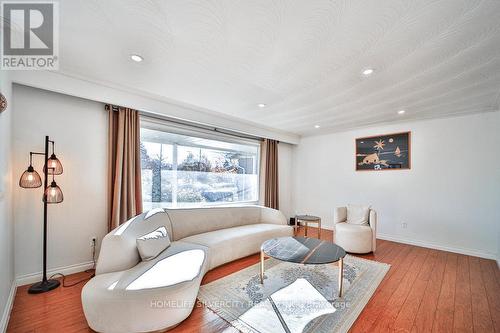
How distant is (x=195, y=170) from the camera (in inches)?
165

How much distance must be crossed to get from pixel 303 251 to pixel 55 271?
9.98 ft

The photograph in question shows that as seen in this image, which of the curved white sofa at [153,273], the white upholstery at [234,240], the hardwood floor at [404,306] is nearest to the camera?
the curved white sofa at [153,273]

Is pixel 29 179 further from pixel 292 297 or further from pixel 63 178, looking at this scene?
pixel 292 297

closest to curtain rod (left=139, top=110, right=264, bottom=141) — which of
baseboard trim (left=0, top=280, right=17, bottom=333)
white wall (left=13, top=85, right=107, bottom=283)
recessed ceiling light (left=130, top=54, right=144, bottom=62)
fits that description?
white wall (left=13, top=85, right=107, bottom=283)

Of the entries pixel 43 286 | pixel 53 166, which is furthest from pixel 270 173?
pixel 43 286

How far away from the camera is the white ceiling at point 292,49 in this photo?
1.48 m

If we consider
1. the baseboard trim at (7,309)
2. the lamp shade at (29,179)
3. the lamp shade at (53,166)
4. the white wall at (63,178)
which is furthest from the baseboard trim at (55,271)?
the lamp shade at (53,166)

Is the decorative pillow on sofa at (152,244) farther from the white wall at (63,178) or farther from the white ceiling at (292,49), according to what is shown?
the white ceiling at (292,49)

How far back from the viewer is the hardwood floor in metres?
1.78

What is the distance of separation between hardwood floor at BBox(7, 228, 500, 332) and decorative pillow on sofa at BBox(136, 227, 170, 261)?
0.67 metres

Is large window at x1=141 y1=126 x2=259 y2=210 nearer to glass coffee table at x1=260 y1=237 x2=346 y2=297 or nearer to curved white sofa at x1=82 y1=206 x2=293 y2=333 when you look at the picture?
curved white sofa at x1=82 y1=206 x2=293 y2=333

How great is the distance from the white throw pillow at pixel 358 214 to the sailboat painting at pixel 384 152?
1.21 metres

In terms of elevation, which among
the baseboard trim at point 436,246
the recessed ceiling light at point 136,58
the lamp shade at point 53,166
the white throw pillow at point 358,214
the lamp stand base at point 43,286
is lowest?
the baseboard trim at point 436,246

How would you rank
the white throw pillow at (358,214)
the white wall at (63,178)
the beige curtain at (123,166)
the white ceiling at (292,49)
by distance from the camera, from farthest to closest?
the white throw pillow at (358,214)
the beige curtain at (123,166)
the white wall at (63,178)
the white ceiling at (292,49)
